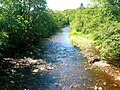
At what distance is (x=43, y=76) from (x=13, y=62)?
28.2ft

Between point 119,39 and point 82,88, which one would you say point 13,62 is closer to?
point 82,88

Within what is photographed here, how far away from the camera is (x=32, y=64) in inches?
1495

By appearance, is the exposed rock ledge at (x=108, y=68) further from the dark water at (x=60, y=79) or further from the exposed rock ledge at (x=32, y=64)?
the exposed rock ledge at (x=32, y=64)

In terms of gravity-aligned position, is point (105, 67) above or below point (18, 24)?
below

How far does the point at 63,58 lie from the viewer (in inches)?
1729

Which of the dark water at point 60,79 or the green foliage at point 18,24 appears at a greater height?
the green foliage at point 18,24

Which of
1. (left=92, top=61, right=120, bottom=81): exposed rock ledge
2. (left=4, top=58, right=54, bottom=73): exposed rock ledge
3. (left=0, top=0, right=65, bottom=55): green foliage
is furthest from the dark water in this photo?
(left=0, top=0, right=65, bottom=55): green foliage

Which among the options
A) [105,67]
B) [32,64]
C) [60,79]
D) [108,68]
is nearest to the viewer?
[60,79]

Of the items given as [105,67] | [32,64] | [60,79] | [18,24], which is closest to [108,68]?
[105,67]

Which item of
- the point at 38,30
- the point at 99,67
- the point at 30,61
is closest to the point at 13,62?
the point at 30,61

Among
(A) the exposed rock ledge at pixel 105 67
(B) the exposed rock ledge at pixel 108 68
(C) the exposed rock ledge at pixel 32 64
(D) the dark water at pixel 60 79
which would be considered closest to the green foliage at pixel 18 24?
(C) the exposed rock ledge at pixel 32 64

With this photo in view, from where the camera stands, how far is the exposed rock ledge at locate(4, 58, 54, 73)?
116 feet

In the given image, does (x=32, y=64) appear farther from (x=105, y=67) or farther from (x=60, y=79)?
(x=105, y=67)

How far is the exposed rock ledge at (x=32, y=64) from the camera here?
35328 millimetres
